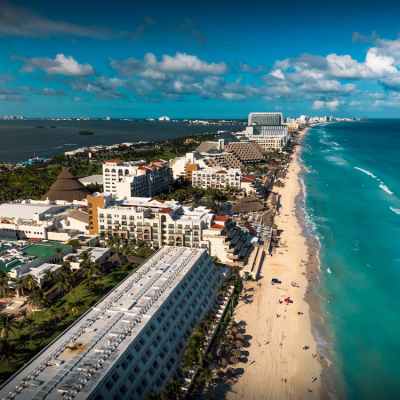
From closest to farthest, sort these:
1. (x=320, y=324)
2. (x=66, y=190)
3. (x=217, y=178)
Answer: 1. (x=320, y=324)
2. (x=66, y=190)
3. (x=217, y=178)

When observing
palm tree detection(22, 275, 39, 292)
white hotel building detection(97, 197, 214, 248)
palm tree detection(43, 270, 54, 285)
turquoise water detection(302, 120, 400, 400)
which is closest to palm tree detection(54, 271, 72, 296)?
palm tree detection(43, 270, 54, 285)

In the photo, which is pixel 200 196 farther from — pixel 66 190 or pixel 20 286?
pixel 20 286

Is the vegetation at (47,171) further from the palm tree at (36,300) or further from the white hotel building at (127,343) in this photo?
the white hotel building at (127,343)

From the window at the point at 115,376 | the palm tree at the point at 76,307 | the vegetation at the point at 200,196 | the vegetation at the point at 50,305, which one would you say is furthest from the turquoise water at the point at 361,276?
the vegetation at the point at 50,305

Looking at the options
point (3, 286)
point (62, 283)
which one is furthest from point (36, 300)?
point (3, 286)

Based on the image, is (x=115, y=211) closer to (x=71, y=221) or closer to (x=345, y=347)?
(x=71, y=221)

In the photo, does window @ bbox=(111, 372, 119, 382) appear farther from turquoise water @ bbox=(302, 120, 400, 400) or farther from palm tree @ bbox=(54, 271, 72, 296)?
turquoise water @ bbox=(302, 120, 400, 400)
